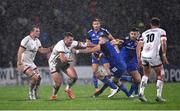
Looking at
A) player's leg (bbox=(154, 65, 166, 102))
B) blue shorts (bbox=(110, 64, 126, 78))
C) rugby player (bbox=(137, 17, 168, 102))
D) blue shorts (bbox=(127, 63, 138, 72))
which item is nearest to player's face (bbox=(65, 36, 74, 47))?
blue shorts (bbox=(110, 64, 126, 78))

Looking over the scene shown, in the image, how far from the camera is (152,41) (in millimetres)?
15500

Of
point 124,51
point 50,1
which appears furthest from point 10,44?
point 124,51

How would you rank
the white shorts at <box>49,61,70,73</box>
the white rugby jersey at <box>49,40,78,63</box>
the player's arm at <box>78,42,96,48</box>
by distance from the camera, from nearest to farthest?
the white rugby jersey at <box>49,40,78,63</box>
the white shorts at <box>49,61,70,73</box>
the player's arm at <box>78,42,96,48</box>

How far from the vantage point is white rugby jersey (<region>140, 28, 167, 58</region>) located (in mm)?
15430

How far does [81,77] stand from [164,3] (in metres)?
5.80

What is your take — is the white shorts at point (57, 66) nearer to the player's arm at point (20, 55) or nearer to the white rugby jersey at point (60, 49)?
the white rugby jersey at point (60, 49)

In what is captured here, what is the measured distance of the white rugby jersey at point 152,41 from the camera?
15.4 m

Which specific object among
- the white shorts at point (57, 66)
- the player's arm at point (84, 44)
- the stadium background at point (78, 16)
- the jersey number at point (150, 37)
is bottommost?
the white shorts at point (57, 66)

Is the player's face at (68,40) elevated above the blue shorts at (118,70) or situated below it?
above

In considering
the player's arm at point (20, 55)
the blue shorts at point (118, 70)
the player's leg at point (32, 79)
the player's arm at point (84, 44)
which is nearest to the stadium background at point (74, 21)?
the player's arm at point (84, 44)

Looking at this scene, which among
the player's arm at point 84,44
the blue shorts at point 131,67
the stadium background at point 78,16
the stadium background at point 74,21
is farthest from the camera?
the stadium background at point 78,16

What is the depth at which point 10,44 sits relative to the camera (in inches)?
1085

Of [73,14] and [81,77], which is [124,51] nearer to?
[81,77]

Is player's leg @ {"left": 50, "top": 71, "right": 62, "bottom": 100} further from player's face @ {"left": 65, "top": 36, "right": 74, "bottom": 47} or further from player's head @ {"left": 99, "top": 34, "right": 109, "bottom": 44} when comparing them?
player's head @ {"left": 99, "top": 34, "right": 109, "bottom": 44}
